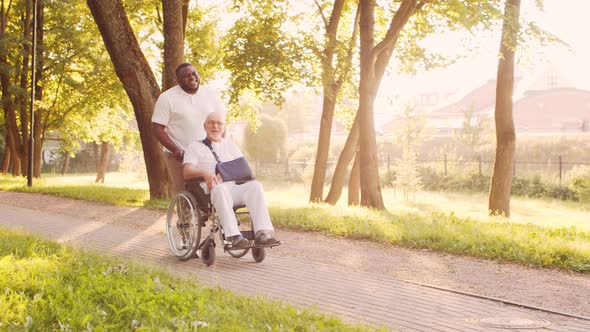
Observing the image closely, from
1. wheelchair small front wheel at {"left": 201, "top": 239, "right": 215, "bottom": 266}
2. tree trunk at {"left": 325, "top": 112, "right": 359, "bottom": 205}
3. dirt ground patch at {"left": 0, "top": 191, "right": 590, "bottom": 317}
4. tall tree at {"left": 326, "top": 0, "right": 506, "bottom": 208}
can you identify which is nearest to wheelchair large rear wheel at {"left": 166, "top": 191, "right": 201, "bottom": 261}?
wheelchair small front wheel at {"left": 201, "top": 239, "right": 215, "bottom": 266}

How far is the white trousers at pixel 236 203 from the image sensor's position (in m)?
6.80

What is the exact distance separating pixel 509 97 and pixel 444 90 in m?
76.2

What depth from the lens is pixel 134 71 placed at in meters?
13.9

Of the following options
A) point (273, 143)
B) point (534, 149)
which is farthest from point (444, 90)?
point (534, 149)

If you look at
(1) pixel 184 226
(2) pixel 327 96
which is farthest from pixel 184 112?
(2) pixel 327 96

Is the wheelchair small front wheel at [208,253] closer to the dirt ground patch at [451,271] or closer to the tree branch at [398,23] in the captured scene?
the dirt ground patch at [451,271]

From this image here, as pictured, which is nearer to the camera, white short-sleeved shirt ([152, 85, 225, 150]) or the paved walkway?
the paved walkway

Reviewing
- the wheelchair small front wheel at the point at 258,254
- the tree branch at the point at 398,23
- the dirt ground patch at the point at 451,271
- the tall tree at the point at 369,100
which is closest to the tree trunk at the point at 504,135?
the tree branch at the point at 398,23

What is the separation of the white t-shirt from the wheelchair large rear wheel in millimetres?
463

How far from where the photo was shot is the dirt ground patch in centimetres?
610

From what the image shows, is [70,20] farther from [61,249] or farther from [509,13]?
[61,249]

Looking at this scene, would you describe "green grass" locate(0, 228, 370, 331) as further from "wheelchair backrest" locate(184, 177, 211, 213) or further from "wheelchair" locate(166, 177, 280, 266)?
"wheelchair backrest" locate(184, 177, 211, 213)

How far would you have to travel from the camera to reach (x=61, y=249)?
23.4 feet

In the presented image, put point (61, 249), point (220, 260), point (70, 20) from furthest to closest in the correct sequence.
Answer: point (70, 20) < point (220, 260) < point (61, 249)
